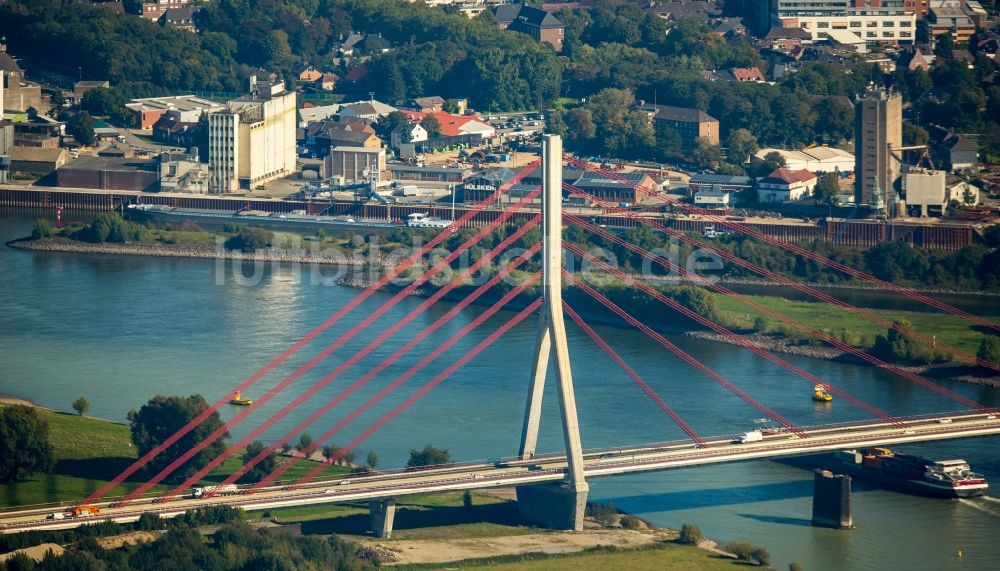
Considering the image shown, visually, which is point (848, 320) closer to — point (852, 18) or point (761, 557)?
point (761, 557)

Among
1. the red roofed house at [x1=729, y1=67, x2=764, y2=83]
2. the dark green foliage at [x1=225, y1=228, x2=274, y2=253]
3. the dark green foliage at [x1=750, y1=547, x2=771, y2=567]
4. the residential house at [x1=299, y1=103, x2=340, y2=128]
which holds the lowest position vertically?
the dark green foliage at [x1=750, y1=547, x2=771, y2=567]

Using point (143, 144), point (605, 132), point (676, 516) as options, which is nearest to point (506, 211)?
point (605, 132)

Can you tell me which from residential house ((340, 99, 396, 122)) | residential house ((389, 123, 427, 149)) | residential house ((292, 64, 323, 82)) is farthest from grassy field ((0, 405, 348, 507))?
residential house ((292, 64, 323, 82))

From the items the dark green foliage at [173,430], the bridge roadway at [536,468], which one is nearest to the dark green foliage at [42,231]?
the dark green foliage at [173,430]

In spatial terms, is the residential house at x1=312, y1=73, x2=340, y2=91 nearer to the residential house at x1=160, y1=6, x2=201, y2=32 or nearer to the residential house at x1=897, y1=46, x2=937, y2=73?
the residential house at x1=160, y1=6, x2=201, y2=32

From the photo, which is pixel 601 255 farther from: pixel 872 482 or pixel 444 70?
pixel 444 70

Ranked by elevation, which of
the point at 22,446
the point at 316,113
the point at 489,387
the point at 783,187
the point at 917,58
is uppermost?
the point at 917,58

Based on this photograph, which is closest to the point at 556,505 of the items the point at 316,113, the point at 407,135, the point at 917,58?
the point at 407,135
